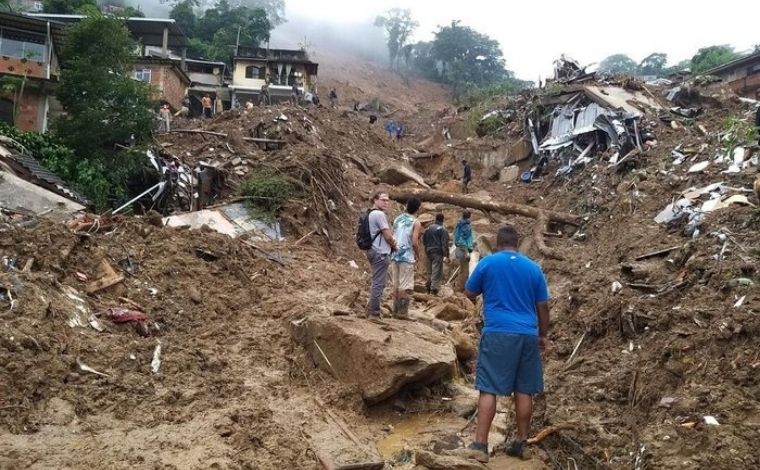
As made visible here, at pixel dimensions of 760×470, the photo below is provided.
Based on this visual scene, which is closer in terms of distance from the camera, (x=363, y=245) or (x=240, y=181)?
(x=363, y=245)

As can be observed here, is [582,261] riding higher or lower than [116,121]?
lower

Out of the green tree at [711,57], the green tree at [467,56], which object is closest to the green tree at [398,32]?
the green tree at [467,56]

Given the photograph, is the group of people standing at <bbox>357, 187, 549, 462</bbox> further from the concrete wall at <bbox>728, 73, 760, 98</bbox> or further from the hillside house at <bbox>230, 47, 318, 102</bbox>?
the hillside house at <bbox>230, 47, 318, 102</bbox>

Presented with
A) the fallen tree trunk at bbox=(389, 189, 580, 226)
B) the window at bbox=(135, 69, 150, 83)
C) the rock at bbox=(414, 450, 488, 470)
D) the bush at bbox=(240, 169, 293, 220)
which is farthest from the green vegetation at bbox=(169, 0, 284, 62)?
the rock at bbox=(414, 450, 488, 470)

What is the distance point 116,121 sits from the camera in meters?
12.8

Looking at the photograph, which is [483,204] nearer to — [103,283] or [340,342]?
[340,342]

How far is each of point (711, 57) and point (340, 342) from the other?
35905mm

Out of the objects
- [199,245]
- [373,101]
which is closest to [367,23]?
[373,101]

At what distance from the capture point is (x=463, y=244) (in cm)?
1077

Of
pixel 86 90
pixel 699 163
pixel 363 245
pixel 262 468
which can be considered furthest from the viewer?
pixel 86 90

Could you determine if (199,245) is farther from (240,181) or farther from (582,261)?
(582,261)

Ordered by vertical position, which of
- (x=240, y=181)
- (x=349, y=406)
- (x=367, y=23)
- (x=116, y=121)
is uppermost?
(x=367, y=23)

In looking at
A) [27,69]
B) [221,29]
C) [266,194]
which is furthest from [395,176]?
[221,29]

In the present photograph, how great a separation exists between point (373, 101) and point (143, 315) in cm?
4841
